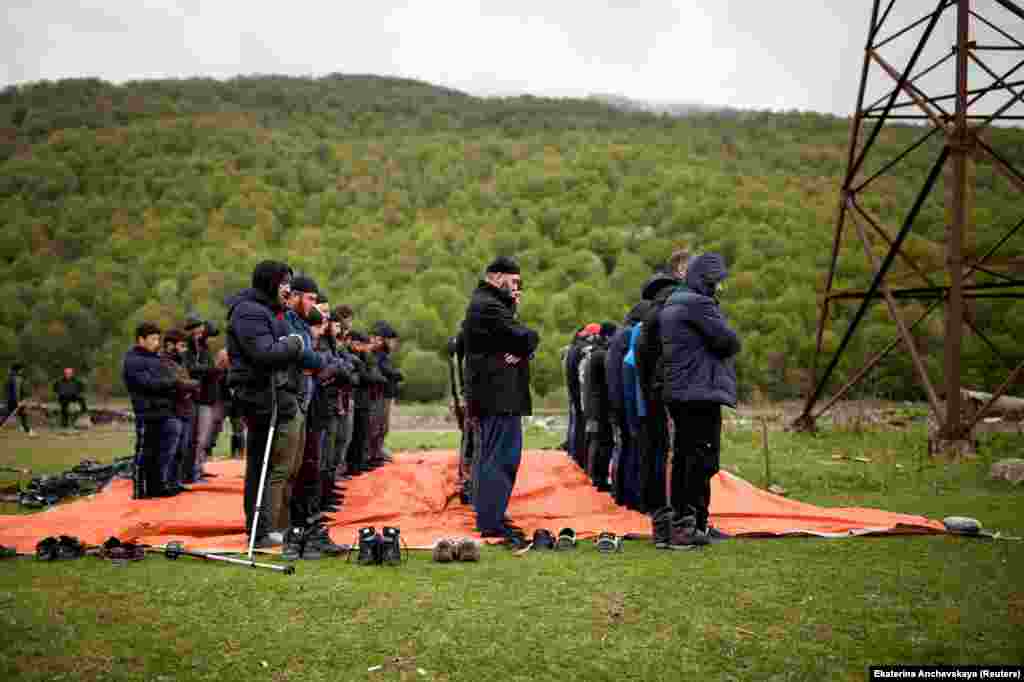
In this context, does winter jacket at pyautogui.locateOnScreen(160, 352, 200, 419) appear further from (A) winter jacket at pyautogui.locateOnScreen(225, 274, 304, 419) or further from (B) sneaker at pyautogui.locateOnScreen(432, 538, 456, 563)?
(B) sneaker at pyautogui.locateOnScreen(432, 538, 456, 563)

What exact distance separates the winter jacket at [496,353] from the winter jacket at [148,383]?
413 cm

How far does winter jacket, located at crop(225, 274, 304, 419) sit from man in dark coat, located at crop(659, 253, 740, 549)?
2.75m

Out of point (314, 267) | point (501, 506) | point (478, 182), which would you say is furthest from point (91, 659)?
point (478, 182)

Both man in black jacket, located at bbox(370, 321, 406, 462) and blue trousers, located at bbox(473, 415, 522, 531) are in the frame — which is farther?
man in black jacket, located at bbox(370, 321, 406, 462)

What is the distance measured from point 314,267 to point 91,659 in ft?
143

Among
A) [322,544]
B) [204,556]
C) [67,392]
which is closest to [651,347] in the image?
[322,544]

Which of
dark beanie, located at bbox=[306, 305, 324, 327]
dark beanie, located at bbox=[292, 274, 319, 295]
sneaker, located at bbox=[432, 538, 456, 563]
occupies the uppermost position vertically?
dark beanie, located at bbox=[292, 274, 319, 295]

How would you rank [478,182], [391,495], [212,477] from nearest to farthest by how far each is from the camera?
[391,495], [212,477], [478,182]

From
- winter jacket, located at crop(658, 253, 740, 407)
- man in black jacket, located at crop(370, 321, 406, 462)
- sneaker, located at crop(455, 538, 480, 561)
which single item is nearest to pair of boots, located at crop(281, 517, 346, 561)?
sneaker, located at crop(455, 538, 480, 561)

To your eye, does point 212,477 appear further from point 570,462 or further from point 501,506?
point 501,506

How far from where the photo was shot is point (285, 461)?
605 cm

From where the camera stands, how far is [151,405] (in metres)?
8.76

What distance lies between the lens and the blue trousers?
6.44 meters

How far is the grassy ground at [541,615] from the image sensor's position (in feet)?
11.5
